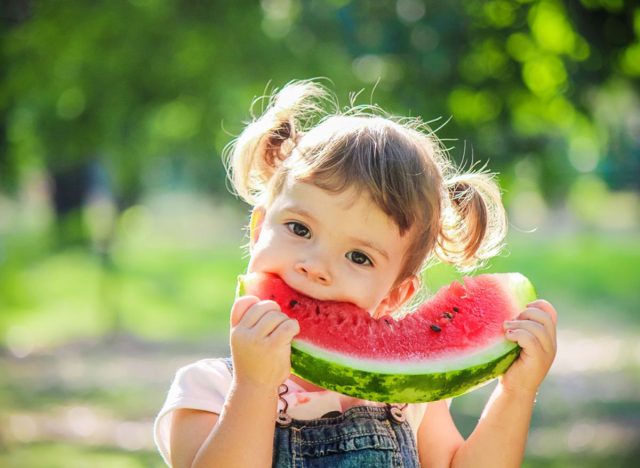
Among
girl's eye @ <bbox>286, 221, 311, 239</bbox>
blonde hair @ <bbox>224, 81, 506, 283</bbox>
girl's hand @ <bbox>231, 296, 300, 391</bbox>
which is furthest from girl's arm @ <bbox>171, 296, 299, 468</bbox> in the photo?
blonde hair @ <bbox>224, 81, 506, 283</bbox>

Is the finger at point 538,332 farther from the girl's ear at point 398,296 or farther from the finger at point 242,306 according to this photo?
the finger at point 242,306

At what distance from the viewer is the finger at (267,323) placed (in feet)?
7.37

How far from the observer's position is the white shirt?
96.2 inches

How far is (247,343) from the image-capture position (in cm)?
222

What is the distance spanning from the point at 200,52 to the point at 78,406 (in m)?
3.66

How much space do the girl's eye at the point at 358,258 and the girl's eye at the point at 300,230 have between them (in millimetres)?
114

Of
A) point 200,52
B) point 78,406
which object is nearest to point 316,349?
point 200,52

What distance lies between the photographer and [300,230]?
8.04 ft

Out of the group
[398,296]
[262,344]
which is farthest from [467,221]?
[262,344]

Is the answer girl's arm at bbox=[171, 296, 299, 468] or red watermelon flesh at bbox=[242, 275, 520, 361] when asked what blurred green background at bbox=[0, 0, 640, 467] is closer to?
red watermelon flesh at bbox=[242, 275, 520, 361]

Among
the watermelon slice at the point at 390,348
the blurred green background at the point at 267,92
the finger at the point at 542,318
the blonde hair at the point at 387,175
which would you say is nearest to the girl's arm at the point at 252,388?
the watermelon slice at the point at 390,348

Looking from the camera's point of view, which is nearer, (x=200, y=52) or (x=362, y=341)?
(x=362, y=341)

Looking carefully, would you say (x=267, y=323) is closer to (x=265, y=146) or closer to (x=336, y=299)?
(x=336, y=299)

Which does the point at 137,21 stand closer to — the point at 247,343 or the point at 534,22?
the point at 534,22
